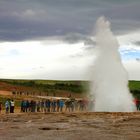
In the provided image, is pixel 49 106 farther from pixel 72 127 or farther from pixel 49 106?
pixel 72 127

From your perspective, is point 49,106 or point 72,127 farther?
point 49,106

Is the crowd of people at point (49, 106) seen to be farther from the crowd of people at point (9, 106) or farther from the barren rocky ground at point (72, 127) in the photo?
the barren rocky ground at point (72, 127)

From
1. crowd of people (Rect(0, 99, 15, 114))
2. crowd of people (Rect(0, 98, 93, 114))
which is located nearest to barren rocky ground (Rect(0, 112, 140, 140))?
crowd of people (Rect(0, 99, 15, 114))

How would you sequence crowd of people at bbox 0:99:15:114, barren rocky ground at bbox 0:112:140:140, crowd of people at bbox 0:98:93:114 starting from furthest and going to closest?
crowd of people at bbox 0:98:93:114 → crowd of people at bbox 0:99:15:114 → barren rocky ground at bbox 0:112:140:140

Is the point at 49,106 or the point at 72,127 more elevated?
the point at 49,106

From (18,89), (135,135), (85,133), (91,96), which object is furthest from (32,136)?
(18,89)

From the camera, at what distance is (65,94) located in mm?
84500

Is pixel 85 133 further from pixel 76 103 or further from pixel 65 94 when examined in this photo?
pixel 65 94

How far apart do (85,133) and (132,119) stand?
729 cm

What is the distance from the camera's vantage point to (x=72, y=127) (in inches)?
986

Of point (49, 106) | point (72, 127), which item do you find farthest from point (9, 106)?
point (72, 127)

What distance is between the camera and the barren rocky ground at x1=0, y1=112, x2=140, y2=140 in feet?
69.1

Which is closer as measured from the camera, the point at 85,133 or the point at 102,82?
the point at 85,133

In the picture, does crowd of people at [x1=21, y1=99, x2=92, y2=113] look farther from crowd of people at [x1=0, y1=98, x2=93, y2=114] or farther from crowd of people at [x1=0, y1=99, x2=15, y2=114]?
crowd of people at [x1=0, y1=99, x2=15, y2=114]
